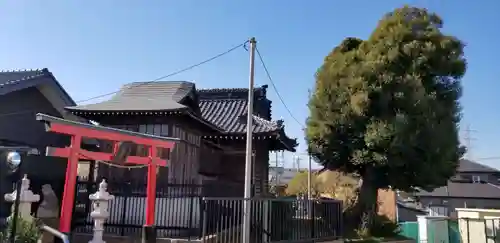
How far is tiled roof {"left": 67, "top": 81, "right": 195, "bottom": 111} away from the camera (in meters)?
13.8

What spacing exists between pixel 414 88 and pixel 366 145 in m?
2.62

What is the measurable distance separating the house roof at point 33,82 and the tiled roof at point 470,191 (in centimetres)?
3256

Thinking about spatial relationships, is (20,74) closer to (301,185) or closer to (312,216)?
(312,216)

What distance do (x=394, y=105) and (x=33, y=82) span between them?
41.2 ft

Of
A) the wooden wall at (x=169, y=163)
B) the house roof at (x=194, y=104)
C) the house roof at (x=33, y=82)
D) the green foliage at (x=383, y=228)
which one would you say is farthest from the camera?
the green foliage at (x=383, y=228)

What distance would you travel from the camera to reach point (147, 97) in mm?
16266

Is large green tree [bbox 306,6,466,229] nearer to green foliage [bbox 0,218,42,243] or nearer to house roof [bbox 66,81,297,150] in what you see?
house roof [bbox 66,81,297,150]

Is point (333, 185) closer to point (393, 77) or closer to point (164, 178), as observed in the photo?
point (393, 77)

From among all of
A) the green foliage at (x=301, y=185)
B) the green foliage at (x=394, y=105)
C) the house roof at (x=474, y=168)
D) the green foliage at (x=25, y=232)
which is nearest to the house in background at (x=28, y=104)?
the green foliage at (x=25, y=232)

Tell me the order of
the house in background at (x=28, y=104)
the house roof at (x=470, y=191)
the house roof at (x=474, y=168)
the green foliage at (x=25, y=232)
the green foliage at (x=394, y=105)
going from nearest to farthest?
the green foliage at (x=25, y=232)
the house in background at (x=28, y=104)
the green foliage at (x=394, y=105)
the house roof at (x=470, y=191)
the house roof at (x=474, y=168)

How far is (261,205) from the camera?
410 inches

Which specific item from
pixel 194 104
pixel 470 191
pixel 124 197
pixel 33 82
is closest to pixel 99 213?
pixel 124 197

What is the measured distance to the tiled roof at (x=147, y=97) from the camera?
45.1ft

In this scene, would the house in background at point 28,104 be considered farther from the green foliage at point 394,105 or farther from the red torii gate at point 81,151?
the green foliage at point 394,105
